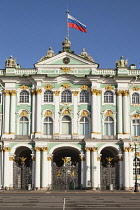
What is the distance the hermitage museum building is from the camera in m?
62.2

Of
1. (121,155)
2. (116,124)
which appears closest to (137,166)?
(121,155)

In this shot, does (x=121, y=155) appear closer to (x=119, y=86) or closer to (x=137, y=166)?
(x=137, y=166)

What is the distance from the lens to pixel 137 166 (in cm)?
6381

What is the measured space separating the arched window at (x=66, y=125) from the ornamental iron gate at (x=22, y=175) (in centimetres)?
769

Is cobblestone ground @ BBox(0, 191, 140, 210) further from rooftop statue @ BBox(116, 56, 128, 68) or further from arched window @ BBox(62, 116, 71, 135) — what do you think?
rooftop statue @ BBox(116, 56, 128, 68)

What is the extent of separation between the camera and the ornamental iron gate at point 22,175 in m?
62.6

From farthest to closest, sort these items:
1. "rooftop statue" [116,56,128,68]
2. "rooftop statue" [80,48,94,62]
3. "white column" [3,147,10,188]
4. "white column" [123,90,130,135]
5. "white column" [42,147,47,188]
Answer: "rooftop statue" [80,48,94,62]
"rooftop statue" [116,56,128,68]
"white column" [123,90,130,135]
"white column" [3,147,10,188]
"white column" [42,147,47,188]

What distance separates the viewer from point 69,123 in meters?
64.6

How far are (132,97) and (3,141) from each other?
70.5ft

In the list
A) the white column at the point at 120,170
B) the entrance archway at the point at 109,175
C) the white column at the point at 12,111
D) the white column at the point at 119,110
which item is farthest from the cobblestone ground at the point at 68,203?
the white column at the point at 12,111

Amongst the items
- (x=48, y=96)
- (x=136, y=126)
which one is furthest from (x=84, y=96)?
(x=136, y=126)

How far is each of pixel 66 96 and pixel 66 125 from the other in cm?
465

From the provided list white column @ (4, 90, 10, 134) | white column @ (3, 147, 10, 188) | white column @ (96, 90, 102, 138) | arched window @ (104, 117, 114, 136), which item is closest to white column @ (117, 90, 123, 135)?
arched window @ (104, 117, 114, 136)

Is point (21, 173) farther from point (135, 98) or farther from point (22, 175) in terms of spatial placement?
point (135, 98)
